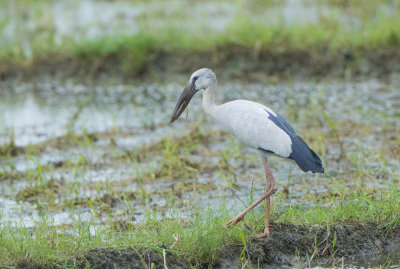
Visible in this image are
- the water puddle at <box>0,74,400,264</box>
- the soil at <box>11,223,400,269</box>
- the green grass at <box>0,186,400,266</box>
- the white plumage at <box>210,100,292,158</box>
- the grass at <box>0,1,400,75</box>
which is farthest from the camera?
the grass at <box>0,1,400,75</box>

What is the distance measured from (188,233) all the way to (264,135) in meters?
0.96

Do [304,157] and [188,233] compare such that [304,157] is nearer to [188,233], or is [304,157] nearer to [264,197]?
[264,197]

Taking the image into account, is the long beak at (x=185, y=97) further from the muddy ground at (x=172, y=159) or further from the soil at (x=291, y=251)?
the soil at (x=291, y=251)

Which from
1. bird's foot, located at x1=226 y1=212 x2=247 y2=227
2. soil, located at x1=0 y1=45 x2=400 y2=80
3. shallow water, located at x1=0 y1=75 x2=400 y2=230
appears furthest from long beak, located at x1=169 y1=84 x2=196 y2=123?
soil, located at x1=0 y1=45 x2=400 y2=80

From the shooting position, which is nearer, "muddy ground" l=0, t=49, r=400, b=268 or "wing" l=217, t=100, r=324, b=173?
"muddy ground" l=0, t=49, r=400, b=268

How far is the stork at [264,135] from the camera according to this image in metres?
4.84

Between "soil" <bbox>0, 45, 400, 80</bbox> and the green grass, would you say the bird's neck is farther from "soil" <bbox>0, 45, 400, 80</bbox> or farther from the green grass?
"soil" <bbox>0, 45, 400, 80</bbox>

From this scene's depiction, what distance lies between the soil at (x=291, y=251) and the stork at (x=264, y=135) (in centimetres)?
15

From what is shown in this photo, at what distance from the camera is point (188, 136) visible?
7828 millimetres

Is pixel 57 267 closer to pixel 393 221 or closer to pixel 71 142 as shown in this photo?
pixel 393 221

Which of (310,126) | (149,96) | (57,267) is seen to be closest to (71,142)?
(149,96)

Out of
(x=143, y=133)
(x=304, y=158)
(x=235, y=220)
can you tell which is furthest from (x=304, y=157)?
(x=143, y=133)

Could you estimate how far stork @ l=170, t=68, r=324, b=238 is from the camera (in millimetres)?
4840

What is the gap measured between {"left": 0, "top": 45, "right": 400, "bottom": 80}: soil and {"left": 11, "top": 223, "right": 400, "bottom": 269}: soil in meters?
5.64
